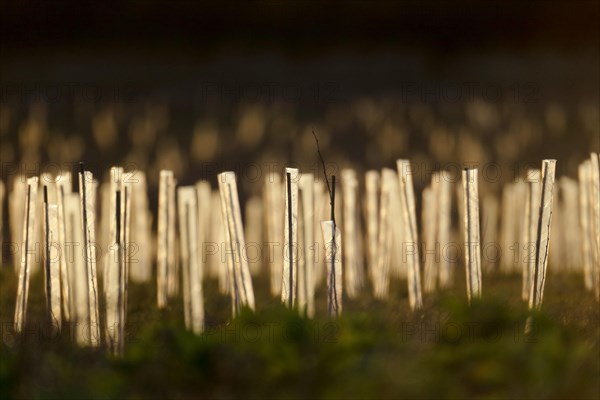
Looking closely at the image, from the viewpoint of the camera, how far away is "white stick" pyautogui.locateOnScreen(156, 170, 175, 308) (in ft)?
16.0

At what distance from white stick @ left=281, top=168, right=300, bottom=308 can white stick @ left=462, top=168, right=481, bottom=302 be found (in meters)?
0.67

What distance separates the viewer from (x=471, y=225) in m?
4.39

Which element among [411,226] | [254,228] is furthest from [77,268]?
[254,228]

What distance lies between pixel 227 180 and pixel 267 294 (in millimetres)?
1310

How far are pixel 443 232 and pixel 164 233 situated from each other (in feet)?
4.65

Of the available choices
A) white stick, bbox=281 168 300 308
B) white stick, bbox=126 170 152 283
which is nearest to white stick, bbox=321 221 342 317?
white stick, bbox=281 168 300 308

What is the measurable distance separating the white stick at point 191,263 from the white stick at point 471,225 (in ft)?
3.27

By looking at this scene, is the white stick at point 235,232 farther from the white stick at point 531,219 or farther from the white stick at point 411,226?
the white stick at point 531,219

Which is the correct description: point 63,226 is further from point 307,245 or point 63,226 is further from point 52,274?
point 307,245

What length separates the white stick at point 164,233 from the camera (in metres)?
4.88

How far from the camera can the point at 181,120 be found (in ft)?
37.3

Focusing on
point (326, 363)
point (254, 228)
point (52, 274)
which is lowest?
point (326, 363)

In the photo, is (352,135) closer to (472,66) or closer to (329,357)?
(472,66)

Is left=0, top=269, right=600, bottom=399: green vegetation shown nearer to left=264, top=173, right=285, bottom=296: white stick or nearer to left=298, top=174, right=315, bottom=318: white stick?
left=298, top=174, right=315, bottom=318: white stick
